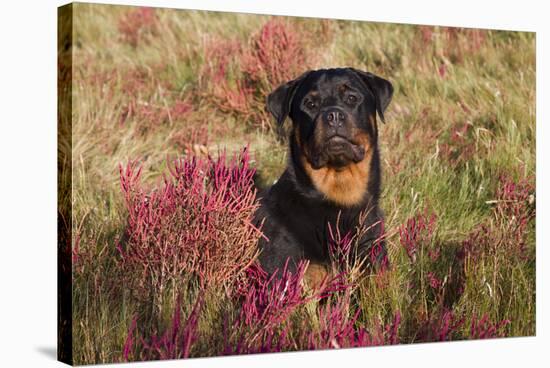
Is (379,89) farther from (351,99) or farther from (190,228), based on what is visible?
(190,228)

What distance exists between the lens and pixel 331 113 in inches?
241

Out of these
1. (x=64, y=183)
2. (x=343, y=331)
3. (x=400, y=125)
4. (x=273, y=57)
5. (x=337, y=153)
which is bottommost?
(x=343, y=331)

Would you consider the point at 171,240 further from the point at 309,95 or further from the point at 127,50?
the point at 127,50

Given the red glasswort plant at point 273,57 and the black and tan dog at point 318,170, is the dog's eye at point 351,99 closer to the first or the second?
the black and tan dog at point 318,170

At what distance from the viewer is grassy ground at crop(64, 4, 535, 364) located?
6645 mm

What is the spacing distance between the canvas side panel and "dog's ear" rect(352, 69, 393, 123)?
1.79m

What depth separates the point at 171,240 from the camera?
600 cm

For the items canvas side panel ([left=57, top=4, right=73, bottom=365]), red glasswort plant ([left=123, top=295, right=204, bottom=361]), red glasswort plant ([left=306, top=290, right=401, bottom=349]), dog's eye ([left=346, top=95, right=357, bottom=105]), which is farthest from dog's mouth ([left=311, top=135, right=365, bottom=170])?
canvas side panel ([left=57, top=4, right=73, bottom=365])

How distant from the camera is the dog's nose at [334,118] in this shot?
20.0ft

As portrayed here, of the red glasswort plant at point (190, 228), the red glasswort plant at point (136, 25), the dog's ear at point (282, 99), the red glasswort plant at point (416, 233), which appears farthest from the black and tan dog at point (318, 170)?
the red glasswort plant at point (136, 25)

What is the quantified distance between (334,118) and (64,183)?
159 cm

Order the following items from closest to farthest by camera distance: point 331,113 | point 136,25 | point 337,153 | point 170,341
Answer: point 170,341 → point 331,113 → point 337,153 → point 136,25

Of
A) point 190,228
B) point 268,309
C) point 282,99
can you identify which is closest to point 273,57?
point 282,99

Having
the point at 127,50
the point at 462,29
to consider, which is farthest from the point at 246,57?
the point at 462,29
